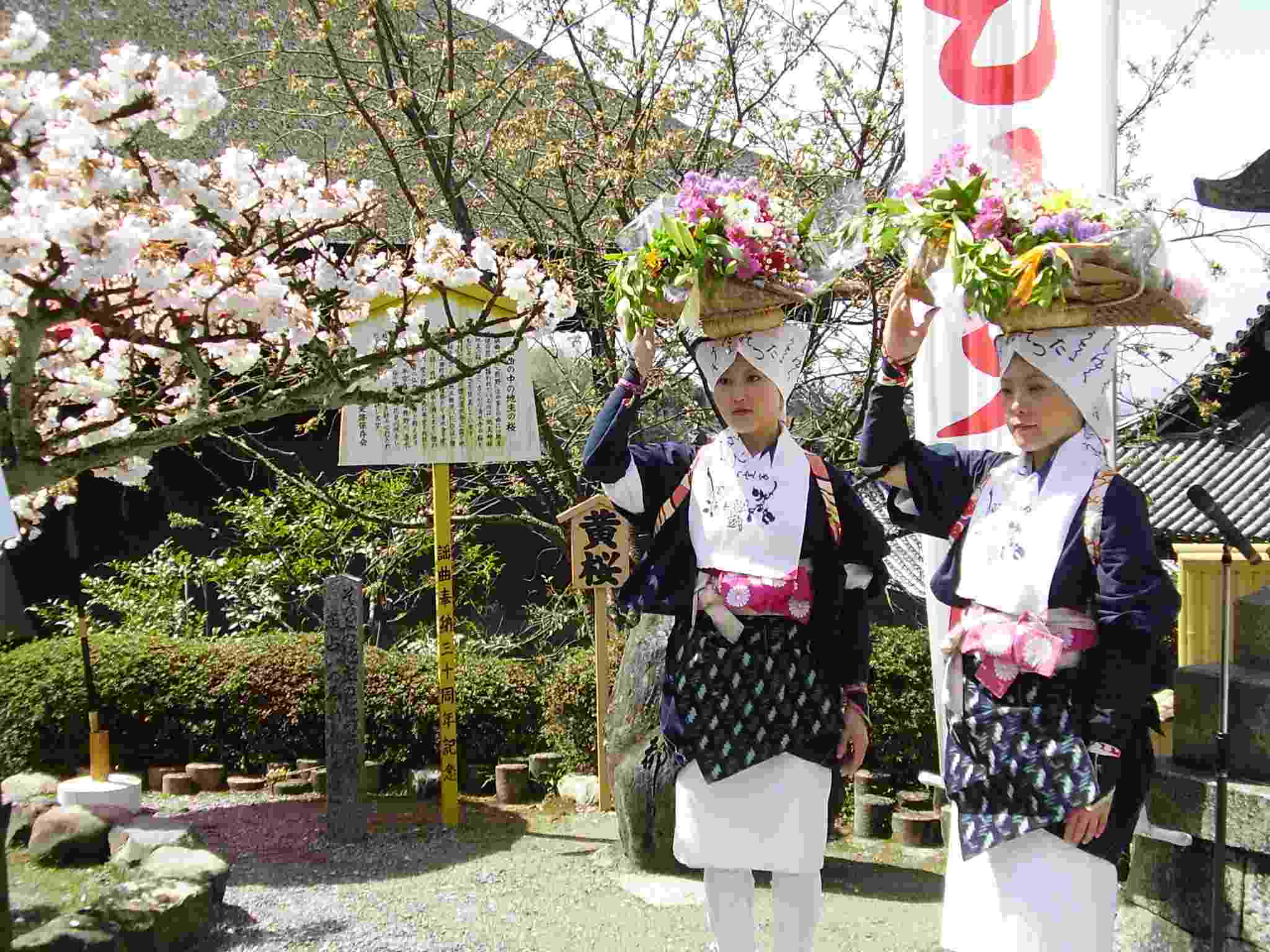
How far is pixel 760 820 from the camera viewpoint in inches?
117

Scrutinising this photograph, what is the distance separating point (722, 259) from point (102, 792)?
5.09 meters

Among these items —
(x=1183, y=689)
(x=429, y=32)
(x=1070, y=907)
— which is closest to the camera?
(x=1070, y=907)

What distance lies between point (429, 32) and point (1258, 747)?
23.5 feet

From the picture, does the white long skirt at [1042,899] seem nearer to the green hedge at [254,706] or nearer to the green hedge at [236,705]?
the green hedge at [254,706]

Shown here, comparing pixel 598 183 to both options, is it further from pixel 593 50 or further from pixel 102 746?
pixel 102 746

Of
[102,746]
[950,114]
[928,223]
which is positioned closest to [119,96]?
[928,223]

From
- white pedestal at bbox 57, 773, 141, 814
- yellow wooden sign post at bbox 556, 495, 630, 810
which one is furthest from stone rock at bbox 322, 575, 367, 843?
yellow wooden sign post at bbox 556, 495, 630, 810

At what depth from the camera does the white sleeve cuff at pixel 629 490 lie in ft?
10.3

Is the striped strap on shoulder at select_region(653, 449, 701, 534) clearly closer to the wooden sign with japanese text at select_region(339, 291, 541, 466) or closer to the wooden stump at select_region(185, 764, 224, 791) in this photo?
the wooden sign with japanese text at select_region(339, 291, 541, 466)

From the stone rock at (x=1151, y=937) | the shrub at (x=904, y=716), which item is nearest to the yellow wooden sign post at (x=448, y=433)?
the shrub at (x=904, y=716)

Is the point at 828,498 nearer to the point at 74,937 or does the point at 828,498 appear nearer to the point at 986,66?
the point at 986,66

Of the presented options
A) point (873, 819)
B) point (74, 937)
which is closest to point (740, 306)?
point (74, 937)

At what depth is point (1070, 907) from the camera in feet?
8.43

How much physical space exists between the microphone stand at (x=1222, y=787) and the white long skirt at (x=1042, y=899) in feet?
1.82
